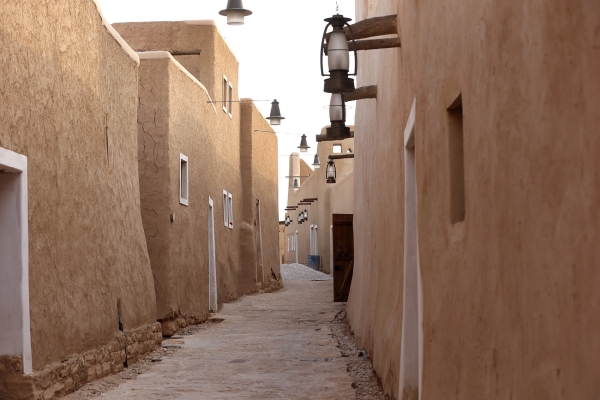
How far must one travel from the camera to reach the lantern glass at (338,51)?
8.06 m

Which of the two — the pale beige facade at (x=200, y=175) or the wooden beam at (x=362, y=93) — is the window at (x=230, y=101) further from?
the wooden beam at (x=362, y=93)

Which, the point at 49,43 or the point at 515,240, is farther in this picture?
the point at 49,43

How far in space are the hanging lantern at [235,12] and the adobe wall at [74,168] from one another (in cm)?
186

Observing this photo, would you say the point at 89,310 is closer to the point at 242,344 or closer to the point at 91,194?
the point at 91,194

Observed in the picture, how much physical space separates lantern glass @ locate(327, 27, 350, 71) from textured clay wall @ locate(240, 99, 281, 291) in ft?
59.5

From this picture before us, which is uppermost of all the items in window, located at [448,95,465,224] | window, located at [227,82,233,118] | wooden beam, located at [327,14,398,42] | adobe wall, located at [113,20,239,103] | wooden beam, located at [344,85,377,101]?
adobe wall, located at [113,20,239,103]

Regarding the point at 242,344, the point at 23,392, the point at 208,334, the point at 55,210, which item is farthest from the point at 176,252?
the point at 23,392

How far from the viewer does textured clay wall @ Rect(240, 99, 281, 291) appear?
26.3 m

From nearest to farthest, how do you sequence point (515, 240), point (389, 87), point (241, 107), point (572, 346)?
point (572, 346), point (515, 240), point (389, 87), point (241, 107)

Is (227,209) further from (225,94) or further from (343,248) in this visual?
(343,248)

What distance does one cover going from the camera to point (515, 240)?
3.24 metres

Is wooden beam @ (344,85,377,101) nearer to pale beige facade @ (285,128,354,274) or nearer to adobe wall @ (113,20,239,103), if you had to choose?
adobe wall @ (113,20,239,103)

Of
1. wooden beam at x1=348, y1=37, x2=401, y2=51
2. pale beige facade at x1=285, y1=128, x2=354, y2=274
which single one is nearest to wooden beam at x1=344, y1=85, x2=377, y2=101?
wooden beam at x1=348, y1=37, x2=401, y2=51

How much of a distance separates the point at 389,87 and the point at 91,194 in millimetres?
3429
